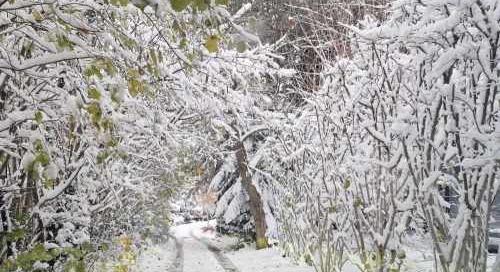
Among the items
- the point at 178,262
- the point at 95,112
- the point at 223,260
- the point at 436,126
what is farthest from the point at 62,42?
the point at 178,262

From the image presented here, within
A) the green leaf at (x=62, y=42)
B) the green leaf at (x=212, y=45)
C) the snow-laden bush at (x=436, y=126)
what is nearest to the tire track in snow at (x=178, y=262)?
the snow-laden bush at (x=436, y=126)

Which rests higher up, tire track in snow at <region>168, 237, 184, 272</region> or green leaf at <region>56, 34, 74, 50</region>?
green leaf at <region>56, 34, 74, 50</region>

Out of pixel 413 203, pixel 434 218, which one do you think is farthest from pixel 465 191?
pixel 413 203

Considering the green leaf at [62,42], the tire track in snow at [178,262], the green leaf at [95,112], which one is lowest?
the tire track in snow at [178,262]

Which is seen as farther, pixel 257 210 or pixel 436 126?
pixel 257 210

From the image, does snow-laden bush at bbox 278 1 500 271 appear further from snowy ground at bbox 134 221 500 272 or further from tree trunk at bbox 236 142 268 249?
tree trunk at bbox 236 142 268 249

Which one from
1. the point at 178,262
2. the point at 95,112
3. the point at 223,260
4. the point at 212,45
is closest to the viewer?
the point at 212,45

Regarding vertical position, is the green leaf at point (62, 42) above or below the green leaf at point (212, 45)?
above

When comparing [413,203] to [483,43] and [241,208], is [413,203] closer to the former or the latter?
[483,43]

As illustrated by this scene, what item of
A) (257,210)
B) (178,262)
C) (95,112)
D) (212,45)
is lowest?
(178,262)

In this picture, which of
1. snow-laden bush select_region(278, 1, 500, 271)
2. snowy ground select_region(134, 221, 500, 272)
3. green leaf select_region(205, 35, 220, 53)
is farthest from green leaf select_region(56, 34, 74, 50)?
snowy ground select_region(134, 221, 500, 272)

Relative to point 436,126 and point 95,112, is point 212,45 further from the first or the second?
point 436,126

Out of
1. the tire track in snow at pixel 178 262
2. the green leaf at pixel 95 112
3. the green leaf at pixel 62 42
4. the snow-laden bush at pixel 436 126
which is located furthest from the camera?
the tire track in snow at pixel 178 262

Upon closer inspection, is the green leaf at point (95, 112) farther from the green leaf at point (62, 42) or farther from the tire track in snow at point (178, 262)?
the tire track in snow at point (178, 262)
